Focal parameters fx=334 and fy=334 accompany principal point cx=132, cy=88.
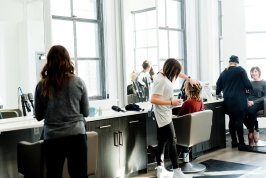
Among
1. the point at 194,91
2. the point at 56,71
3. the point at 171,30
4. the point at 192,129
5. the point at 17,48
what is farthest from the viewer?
the point at 171,30

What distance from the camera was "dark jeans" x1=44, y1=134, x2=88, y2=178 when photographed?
2379 millimetres

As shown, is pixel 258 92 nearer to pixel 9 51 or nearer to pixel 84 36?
pixel 84 36

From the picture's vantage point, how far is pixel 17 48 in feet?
10.9

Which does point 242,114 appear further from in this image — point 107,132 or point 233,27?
point 107,132

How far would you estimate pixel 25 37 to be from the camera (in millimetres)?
3420

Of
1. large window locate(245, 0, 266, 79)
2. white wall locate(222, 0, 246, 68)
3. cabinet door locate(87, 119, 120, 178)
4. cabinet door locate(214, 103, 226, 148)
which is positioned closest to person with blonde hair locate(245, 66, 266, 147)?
cabinet door locate(214, 103, 226, 148)

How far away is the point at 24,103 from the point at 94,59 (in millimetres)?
1438

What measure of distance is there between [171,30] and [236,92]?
1.69 m

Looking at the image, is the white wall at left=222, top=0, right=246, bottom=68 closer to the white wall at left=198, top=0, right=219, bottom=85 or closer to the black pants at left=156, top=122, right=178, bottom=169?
the white wall at left=198, top=0, right=219, bottom=85

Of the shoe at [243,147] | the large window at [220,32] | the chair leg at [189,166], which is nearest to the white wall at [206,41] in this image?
the large window at [220,32]

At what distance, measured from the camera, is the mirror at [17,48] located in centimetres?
327

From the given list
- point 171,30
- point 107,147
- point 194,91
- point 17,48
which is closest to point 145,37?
point 171,30

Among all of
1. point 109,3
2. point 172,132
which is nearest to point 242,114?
point 172,132

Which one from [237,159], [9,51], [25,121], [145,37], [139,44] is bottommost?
[237,159]
